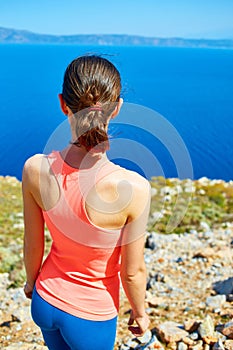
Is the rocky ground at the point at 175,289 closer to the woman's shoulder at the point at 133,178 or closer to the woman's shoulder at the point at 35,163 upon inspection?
the woman's shoulder at the point at 133,178

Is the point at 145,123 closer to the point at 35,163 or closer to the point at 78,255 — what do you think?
the point at 35,163

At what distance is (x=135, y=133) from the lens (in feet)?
7.35

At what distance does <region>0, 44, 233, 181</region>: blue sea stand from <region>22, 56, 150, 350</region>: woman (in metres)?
0.10

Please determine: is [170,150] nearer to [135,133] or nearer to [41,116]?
[135,133]

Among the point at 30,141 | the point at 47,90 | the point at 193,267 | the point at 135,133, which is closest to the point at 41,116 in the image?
the point at 30,141

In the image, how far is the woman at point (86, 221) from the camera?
1608mm

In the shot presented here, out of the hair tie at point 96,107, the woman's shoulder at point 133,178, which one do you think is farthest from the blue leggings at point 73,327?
the hair tie at point 96,107

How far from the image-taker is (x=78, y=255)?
1771mm

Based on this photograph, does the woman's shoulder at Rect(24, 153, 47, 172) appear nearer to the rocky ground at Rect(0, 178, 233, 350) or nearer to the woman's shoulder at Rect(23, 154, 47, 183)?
the woman's shoulder at Rect(23, 154, 47, 183)

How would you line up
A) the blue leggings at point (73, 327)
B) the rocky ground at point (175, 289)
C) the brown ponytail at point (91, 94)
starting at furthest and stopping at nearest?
the rocky ground at point (175, 289) < the blue leggings at point (73, 327) < the brown ponytail at point (91, 94)

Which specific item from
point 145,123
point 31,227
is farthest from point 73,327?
point 145,123

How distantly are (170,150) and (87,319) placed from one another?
0.77 meters

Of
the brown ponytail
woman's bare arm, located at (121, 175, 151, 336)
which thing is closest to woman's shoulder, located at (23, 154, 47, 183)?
the brown ponytail

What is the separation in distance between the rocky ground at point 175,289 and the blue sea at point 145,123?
1.05 feet
